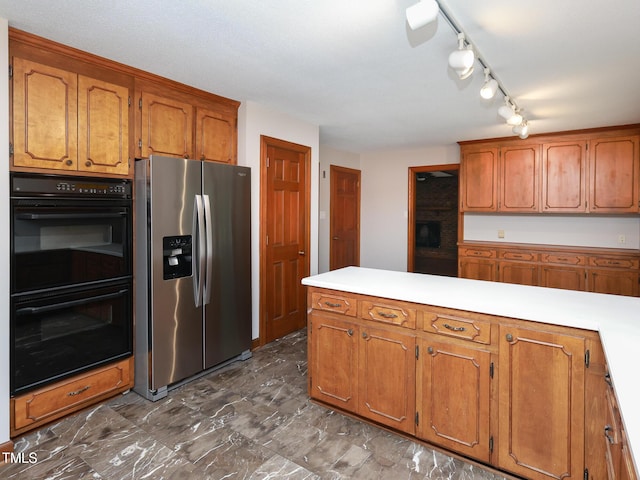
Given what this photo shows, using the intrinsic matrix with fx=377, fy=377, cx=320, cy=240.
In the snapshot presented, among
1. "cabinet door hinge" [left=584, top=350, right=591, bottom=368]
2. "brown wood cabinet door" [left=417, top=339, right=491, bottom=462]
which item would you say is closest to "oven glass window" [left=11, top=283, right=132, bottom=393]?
"brown wood cabinet door" [left=417, top=339, right=491, bottom=462]

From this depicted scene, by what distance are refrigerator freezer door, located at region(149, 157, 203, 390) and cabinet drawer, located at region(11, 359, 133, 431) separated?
0.25 meters

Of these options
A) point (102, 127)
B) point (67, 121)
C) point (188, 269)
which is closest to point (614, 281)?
Result: point (188, 269)

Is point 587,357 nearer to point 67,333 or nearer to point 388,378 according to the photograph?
A: point 388,378

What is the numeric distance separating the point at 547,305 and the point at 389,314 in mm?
800

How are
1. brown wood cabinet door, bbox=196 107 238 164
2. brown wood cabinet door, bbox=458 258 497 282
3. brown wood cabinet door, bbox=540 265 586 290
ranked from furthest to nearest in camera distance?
1. brown wood cabinet door, bbox=458 258 497 282
2. brown wood cabinet door, bbox=540 265 586 290
3. brown wood cabinet door, bbox=196 107 238 164

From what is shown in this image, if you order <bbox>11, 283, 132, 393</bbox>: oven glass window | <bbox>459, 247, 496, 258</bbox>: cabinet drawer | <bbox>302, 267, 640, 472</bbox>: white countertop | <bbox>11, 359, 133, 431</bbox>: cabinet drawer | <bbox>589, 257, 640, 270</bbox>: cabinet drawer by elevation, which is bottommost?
<bbox>11, 359, 133, 431</bbox>: cabinet drawer

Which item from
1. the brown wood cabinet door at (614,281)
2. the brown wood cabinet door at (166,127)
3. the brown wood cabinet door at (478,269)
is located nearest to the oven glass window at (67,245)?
the brown wood cabinet door at (166,127)

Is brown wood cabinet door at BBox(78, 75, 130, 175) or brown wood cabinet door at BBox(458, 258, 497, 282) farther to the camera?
brown wood cabinet door at BBox(458, 258, 497, 282)

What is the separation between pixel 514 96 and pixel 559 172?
73.4 inches

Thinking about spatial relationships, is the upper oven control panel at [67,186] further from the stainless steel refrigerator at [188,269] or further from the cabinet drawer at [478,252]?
the cabinet drawer at [478,252]

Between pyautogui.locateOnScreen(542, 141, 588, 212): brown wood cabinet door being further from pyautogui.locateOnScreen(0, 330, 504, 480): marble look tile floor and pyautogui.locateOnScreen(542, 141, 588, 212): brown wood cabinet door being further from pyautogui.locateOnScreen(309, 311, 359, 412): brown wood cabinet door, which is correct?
pyautogui.locateOnScreen(0, 330, 504, 480): marble look tile floor

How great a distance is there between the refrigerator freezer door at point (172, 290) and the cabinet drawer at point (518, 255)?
153 inches

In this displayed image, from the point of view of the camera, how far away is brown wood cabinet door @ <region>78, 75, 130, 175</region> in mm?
2475

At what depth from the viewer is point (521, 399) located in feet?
5.98
